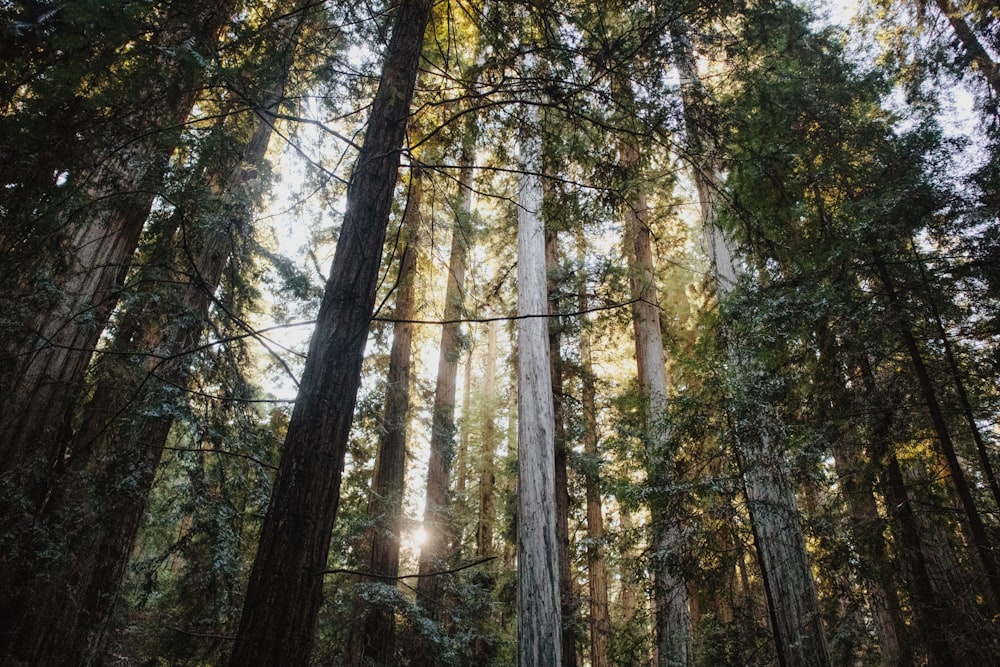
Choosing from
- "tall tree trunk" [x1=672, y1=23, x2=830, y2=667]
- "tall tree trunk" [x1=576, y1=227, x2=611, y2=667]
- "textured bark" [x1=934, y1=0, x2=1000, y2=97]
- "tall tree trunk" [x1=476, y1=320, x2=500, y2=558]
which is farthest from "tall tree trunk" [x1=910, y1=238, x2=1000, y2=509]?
"tall tree trunk" [x1=476, y1=320, x2=500, y2=558]

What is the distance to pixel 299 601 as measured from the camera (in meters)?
2.04

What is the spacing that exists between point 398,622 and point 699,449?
6317 mm

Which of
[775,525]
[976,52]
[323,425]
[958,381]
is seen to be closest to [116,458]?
[323,425]

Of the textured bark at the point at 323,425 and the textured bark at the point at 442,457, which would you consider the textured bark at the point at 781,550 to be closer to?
the textured bark at the point at 323,425

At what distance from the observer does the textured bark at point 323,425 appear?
200 centimetres

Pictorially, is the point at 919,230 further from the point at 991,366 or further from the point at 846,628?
the point at 846,628

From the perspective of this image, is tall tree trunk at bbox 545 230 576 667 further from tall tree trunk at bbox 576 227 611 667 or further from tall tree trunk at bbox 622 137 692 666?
tall tree trunk at bbox 622 137 692 666

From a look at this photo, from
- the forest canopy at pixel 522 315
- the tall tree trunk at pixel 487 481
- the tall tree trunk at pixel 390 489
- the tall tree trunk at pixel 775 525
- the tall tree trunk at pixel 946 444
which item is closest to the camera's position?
the forest canopy at pixel 522 315

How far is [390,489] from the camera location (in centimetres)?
813

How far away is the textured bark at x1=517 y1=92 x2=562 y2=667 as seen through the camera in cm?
553

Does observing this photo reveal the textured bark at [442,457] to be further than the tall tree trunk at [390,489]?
Yes

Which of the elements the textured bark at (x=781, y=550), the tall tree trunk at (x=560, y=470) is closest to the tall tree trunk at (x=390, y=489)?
the tall tree trunk at (x=560, y=470)

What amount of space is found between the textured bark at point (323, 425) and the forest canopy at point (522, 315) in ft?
0.05

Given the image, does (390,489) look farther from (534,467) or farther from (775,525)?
(775,525)
